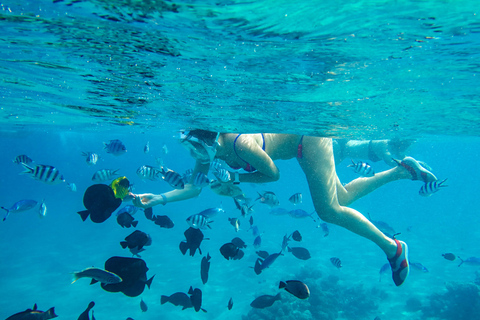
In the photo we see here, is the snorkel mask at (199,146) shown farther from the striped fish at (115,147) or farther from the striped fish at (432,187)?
the striped fish at (432,187)

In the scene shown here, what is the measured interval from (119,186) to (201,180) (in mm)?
2767

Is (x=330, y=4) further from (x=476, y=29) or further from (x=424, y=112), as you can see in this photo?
(x=424, y=112)

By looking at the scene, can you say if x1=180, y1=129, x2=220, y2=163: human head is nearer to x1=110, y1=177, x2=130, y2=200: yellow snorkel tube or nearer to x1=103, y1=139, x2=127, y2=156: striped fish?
x1=110, y1=177, x2=130, y2=200: yellow snorkel tube

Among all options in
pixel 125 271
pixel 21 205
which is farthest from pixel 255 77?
pixel 21 205

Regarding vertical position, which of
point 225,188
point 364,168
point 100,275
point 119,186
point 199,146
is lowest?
point 364,168

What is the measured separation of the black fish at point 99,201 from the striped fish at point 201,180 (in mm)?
2856

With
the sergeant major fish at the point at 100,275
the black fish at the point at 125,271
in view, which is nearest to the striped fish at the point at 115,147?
the black fish at the point at 125,271

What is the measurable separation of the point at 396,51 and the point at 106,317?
14277mm

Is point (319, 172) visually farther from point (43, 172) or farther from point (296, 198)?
point (43, 172)

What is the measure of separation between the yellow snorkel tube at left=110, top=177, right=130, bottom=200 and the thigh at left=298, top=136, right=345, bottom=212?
4.13 metres

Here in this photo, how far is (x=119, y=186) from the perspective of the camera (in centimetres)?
418

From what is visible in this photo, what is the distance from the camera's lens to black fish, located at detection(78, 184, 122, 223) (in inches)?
157

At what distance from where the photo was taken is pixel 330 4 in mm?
3662

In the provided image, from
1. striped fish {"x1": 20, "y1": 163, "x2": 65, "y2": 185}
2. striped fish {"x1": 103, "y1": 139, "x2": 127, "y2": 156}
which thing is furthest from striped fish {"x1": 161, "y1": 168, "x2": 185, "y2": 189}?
striped fish {"x1": 20, "y1": 163, "x2": 65, "y2": 185}
